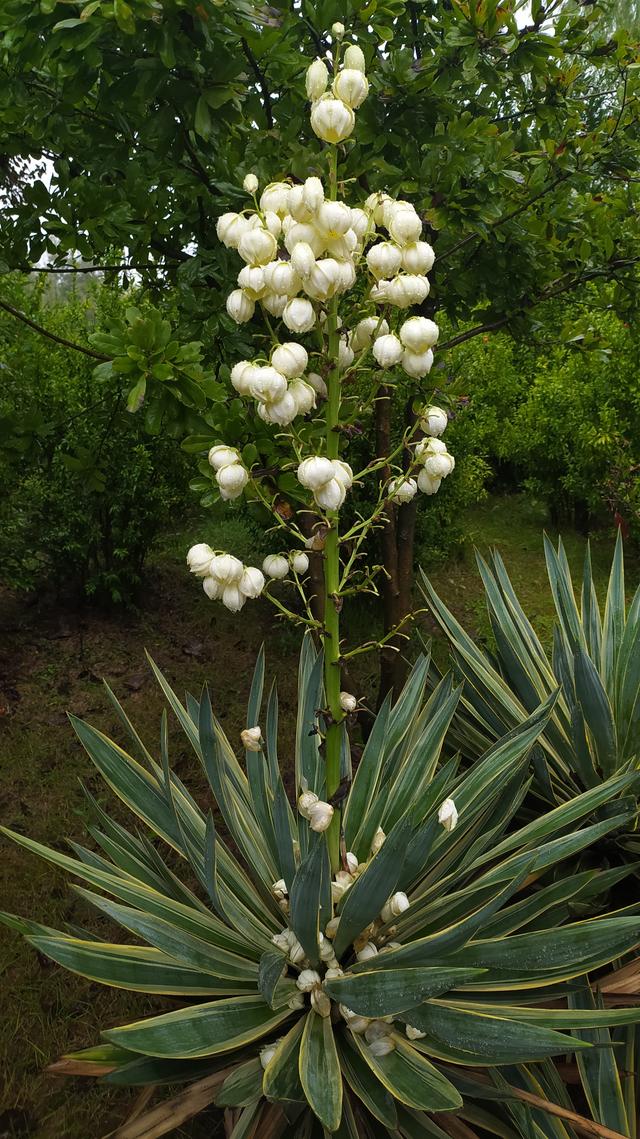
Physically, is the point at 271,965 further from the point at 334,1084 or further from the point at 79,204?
the point at 79,204

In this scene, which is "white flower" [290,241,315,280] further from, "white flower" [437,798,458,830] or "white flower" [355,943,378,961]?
"white flower" [355,943,378,961]

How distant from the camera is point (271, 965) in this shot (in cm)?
136

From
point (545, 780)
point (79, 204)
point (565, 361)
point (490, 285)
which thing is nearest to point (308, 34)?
point (79, 204)

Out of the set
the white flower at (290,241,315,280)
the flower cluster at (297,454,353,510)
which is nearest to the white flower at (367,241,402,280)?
the white flower at (290,241,315,280)

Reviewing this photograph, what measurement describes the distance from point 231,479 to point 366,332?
41 centimetres

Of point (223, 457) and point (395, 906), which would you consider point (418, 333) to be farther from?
point (395, 906)

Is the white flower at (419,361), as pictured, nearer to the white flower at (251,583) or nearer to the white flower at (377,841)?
the white flower at (251,583)

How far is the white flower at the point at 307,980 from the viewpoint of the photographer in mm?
1533

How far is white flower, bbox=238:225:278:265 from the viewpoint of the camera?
4.32 ft

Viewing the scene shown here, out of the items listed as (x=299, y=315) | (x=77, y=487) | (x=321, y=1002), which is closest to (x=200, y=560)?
(x=299, y=315)

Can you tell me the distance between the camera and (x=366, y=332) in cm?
156

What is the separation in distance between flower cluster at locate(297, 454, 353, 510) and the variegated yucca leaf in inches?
21.6

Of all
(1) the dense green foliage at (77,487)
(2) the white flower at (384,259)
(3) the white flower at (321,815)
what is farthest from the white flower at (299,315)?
(1) the dense green foliage at (77,487)

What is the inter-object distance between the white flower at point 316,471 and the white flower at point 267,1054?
3.30 feet
